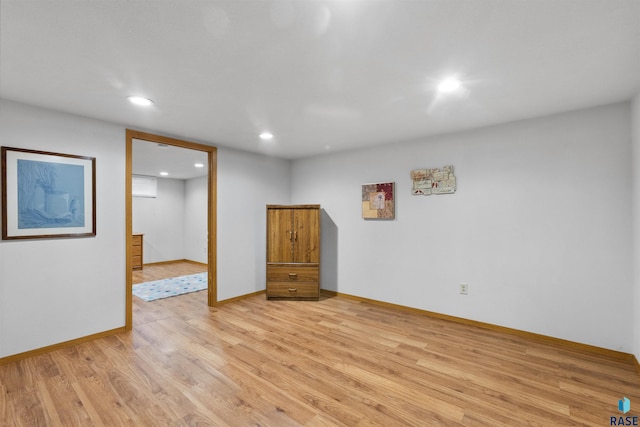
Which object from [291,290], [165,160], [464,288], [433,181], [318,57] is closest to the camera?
[318,57]

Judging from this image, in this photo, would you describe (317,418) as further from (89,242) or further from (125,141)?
(125,141)

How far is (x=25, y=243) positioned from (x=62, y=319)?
791 millimetres

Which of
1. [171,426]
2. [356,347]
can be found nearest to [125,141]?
[171,426]

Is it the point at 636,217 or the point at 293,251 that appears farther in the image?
the point at 293,251

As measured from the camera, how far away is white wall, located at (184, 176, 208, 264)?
7.75 metres

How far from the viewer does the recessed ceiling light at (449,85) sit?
2211 mm

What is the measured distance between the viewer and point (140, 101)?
260 centimetres

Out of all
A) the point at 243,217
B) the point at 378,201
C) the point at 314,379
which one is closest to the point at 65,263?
the point at 243,217

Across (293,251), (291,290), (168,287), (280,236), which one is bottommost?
(168,287)

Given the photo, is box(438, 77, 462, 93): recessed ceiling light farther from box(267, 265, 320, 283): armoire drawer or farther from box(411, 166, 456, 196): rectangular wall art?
box(267, 265, 320, 283): armoire drawer

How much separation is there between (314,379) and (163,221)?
7100mm

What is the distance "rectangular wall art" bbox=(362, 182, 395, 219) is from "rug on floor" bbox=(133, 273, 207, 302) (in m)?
3.27

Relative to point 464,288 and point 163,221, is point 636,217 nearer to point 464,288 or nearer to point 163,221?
point 464,288

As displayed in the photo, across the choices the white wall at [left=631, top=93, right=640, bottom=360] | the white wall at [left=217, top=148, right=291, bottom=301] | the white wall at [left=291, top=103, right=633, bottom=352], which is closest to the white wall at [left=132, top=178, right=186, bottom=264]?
the white wall at [left=217, top=148, right=291, bottom=301]
